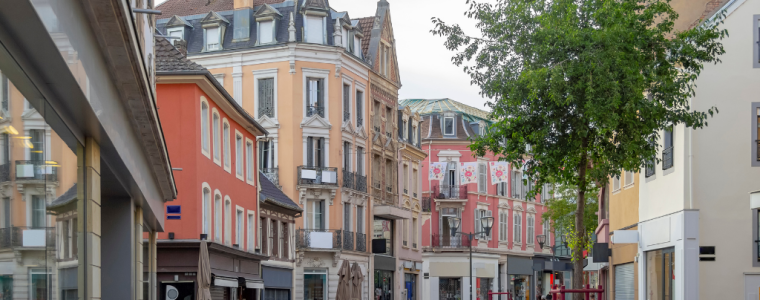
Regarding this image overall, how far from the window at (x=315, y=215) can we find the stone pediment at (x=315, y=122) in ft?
12.2

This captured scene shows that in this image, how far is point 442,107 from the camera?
74062 mm

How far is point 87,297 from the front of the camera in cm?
Result: 963

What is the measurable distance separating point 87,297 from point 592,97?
14709 mm

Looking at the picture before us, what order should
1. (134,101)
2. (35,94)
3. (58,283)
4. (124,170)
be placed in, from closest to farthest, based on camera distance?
(35,94) → (58,283) → (134,101) → (124,170)

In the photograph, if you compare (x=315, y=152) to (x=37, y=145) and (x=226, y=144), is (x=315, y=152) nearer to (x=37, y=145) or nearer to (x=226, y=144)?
(x=226, y=144)

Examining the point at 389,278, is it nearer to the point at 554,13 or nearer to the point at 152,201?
the point at 554,13

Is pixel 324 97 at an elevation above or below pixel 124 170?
above

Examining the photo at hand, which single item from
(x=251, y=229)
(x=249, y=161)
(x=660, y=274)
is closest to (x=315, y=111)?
(x=249, y=161)

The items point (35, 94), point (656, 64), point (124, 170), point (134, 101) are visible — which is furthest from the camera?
point (656, 64)

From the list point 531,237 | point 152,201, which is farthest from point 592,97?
point 531,237

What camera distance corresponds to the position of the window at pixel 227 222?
31328 mm

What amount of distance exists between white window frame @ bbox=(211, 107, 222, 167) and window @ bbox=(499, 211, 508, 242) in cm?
4592

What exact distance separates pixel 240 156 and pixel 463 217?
38.7 metres

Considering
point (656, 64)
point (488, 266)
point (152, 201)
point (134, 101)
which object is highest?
point (656, 64)
